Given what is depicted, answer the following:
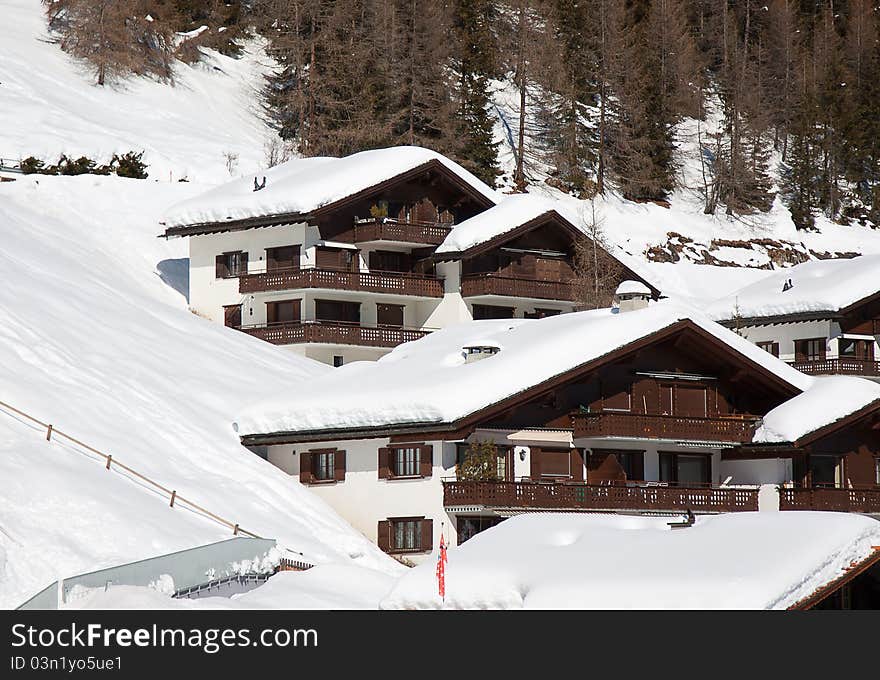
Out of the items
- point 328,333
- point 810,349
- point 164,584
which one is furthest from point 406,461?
point 810,349

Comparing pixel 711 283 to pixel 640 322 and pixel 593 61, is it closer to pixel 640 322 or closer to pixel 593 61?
pixel 593 61

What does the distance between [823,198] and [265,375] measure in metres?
66.2

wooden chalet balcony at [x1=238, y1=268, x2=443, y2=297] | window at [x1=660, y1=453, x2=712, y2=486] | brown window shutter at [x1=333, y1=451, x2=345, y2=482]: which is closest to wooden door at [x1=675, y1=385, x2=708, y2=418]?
window at [x1=660, y1=453, x2=712, y2=486]

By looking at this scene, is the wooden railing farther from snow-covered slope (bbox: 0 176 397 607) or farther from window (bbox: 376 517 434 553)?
window (bbox: 376 517 434 553)

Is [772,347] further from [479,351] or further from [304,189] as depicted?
[479,351]

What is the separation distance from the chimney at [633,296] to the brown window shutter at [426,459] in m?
8.77

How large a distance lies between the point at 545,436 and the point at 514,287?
20871mm

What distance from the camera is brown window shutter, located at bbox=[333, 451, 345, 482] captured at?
152 ft

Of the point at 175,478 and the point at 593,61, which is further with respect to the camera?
the point at 593,61

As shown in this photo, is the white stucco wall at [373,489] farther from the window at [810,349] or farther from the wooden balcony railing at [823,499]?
the window at [810,349]

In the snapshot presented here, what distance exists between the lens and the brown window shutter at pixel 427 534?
44062 mm

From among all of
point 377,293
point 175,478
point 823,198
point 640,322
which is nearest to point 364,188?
point 377,293

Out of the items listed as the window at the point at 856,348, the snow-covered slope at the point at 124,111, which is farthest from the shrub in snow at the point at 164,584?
the snow-covered slope at the point at 124,111

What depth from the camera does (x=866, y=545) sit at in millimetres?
21469
